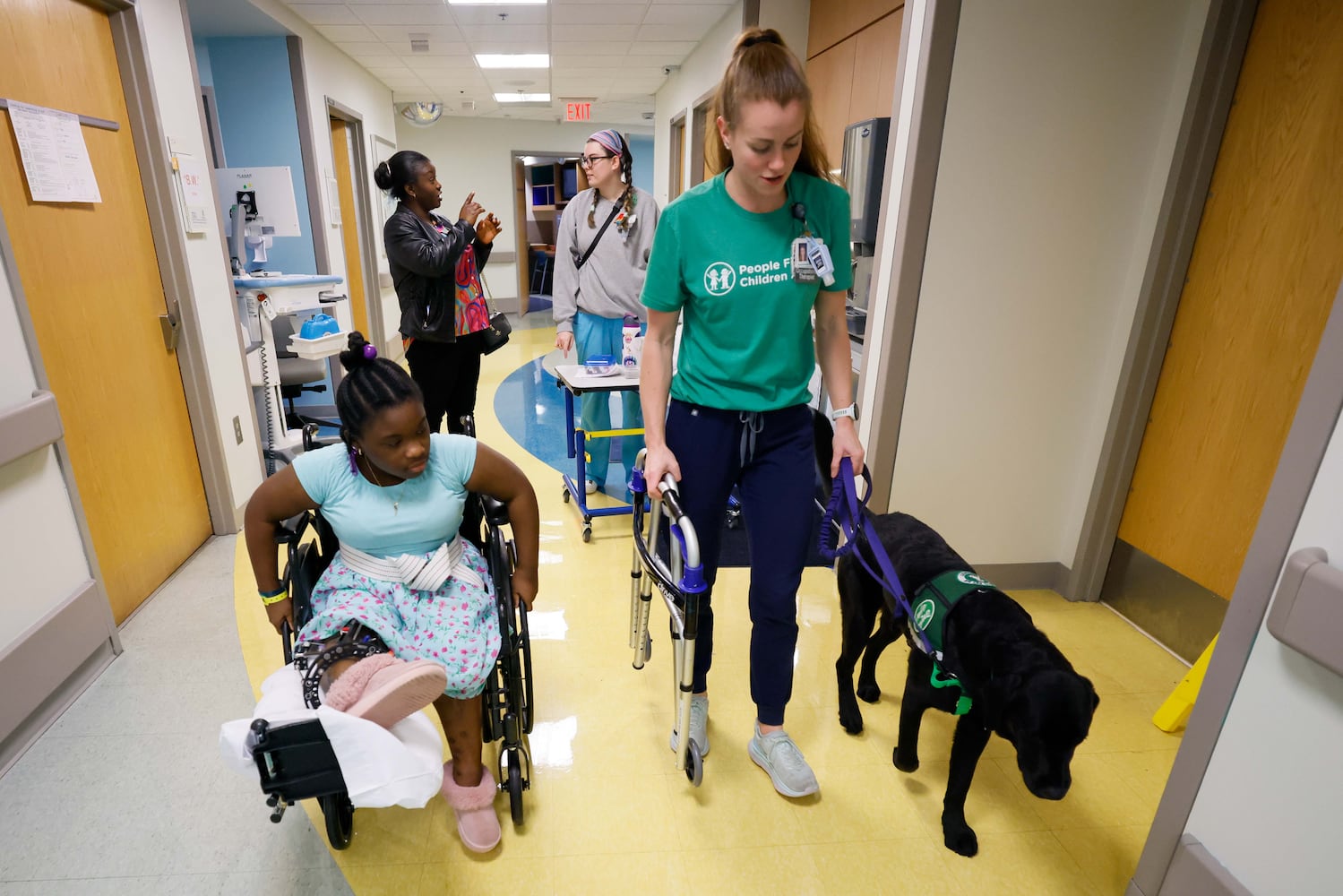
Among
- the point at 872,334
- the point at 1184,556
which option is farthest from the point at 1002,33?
the point at 1184,556

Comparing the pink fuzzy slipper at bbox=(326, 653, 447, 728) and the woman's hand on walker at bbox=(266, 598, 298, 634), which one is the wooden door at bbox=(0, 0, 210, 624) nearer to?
the woman's hand on walker at bbox=(266, 598, 298, 634)

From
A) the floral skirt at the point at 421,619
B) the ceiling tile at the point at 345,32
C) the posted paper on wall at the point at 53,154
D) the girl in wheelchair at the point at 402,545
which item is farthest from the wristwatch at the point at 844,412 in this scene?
the ceiling tile at the point at 345,32

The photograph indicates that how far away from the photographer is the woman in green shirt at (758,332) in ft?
4.03

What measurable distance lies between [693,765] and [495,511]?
0.77 metres

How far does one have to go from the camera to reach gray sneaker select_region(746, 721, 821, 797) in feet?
5.24

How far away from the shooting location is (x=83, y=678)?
1978 millimetres

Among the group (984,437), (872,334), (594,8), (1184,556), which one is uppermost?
(594,8)

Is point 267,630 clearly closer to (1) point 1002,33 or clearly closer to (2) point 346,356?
(2) point 346,356

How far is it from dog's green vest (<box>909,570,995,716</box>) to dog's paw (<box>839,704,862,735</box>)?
39 centimetres

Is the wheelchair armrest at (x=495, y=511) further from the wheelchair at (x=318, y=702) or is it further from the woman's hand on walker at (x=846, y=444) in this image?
the woman's hand on walker at (x=846, y=444)

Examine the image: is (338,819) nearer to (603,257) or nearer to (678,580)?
(678,580)

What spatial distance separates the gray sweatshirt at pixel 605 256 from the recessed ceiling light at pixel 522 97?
5.44 meters

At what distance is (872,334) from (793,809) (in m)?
1.53

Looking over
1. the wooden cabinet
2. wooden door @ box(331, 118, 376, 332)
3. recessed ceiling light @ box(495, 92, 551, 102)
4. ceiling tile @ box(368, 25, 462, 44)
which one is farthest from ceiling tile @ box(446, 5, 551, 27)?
recessed ceiling light @ box(495, 92, 551, 102)
